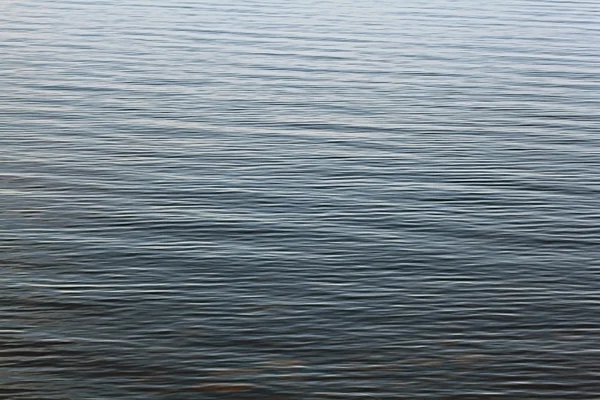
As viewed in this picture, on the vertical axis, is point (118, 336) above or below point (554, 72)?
below

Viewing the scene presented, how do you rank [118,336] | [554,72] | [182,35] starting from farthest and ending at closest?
[182,35], [554,72], [118,336]

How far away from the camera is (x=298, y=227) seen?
56.1 ft

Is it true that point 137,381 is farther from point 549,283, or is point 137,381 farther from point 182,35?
point 182,35

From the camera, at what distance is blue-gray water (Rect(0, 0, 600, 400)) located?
12.8 metres

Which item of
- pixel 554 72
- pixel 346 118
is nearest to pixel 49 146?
pixel 346 118

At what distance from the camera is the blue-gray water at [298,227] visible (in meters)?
12.8

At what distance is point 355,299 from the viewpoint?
47.5ft

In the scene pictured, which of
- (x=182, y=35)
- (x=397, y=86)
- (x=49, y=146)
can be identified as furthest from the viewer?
(x=182, y=35)

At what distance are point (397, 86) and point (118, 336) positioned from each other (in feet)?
52.1

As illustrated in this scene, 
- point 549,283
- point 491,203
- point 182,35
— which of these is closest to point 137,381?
point 549,283

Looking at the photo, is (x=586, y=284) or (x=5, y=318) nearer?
(x=5, y=318)

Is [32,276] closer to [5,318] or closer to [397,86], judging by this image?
[5,318]

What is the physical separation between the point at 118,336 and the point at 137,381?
3.67 ft

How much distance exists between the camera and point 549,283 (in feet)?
49.9
